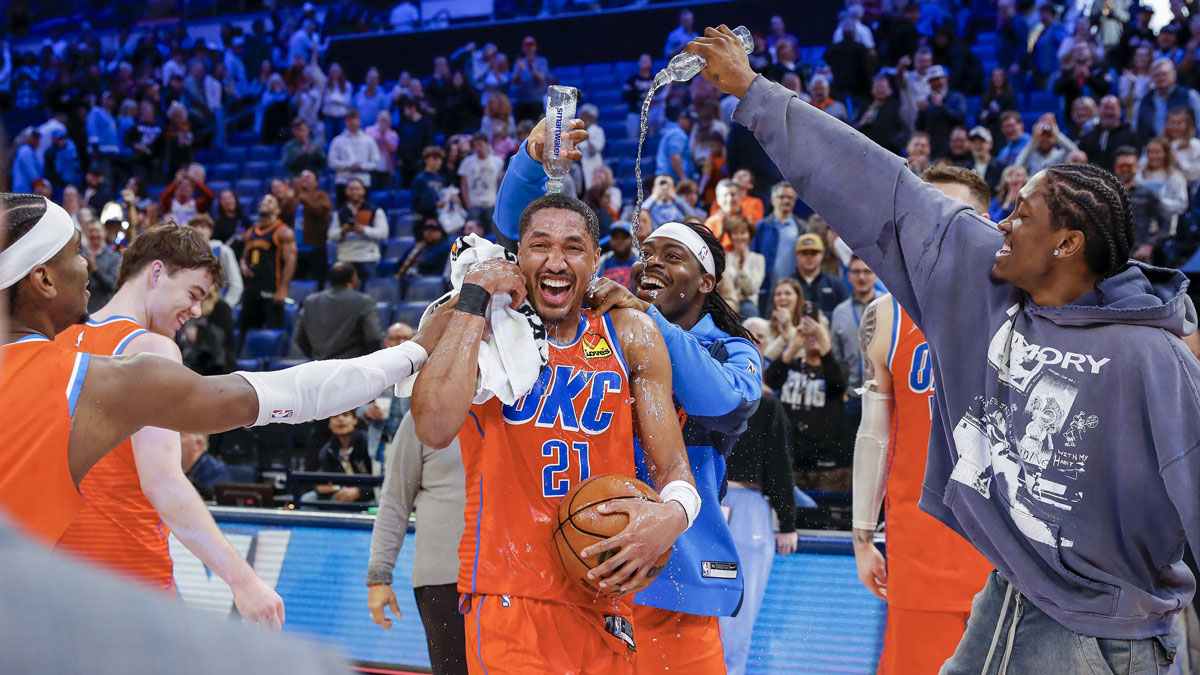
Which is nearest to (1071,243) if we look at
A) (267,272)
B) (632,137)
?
(267,272)

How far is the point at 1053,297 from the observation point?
309 cm

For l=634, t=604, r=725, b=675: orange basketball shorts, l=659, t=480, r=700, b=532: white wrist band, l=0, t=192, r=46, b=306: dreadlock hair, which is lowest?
l=634, t=604, r=725, b=675: orange basketball shorts

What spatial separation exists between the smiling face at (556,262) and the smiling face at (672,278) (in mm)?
927

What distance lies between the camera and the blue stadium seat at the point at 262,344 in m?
12.7

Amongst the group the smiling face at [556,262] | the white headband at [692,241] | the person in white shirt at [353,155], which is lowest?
the person in white shirt at [353,155]

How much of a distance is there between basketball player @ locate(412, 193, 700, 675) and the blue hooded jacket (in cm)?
18

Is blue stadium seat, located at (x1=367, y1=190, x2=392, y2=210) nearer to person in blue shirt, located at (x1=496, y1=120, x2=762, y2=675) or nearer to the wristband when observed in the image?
person in blue shirt, located at (x1=496, y1=120, x2=762, y2=675)

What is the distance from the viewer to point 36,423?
9.39 feet

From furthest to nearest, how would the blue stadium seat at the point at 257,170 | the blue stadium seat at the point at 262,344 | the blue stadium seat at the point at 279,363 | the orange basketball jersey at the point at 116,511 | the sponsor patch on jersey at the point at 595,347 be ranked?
the blue stadium seat at the point at 257,170, the blue stadium seat at the point at 262,344, the blue stadium seat at the point at 279,363, the orange basketball jersey at the point at 116,511, the sponsor patch on jersey at the point at 595,347

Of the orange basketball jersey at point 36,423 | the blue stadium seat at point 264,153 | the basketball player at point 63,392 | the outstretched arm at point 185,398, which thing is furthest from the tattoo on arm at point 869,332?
the blue stadium seat at point 264,153

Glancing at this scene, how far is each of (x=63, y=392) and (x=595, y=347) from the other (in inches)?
65.9

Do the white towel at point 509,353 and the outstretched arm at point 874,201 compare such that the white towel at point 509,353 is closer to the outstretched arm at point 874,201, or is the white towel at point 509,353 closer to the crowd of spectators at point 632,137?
the outstretched arm at point 874,201

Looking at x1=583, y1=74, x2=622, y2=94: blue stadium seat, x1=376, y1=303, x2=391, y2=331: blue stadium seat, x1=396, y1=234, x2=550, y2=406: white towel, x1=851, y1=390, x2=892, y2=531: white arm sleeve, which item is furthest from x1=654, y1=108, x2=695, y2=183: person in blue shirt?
x1=396, y1=234, x2=550, y2=406: white towel

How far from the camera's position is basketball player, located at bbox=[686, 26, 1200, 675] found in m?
2.89
